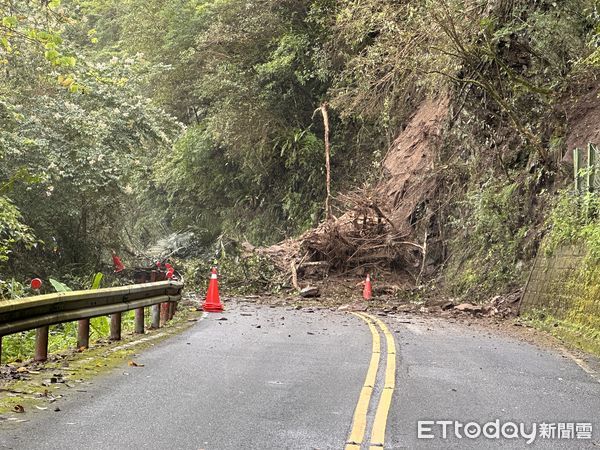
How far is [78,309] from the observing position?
9531mm

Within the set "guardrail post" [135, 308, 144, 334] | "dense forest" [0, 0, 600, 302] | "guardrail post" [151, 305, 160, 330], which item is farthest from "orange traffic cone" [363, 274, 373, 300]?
"guardrail post" [135, 308, 144, 334]

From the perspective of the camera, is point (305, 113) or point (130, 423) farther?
point (305, 113)

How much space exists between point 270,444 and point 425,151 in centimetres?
2399

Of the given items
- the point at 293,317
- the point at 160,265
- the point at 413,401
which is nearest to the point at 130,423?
the point at 413,401

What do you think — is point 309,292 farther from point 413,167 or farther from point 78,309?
point 78,309

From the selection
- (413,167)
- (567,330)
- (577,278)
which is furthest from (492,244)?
(413,167)

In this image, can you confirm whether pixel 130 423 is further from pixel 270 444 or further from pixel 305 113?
pixel 305 113

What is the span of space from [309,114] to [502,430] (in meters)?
31.1

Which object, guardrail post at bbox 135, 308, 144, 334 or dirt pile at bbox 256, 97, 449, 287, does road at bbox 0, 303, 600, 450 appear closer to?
guardrail post at bbox 135, 308, 144, 334

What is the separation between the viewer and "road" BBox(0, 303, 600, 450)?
5.98 m

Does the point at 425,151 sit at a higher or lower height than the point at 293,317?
higher

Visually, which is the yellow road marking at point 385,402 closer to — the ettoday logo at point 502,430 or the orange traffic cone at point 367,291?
the ettoday logo at point 502,430

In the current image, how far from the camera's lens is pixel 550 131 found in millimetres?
20406

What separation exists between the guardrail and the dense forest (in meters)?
2.91
